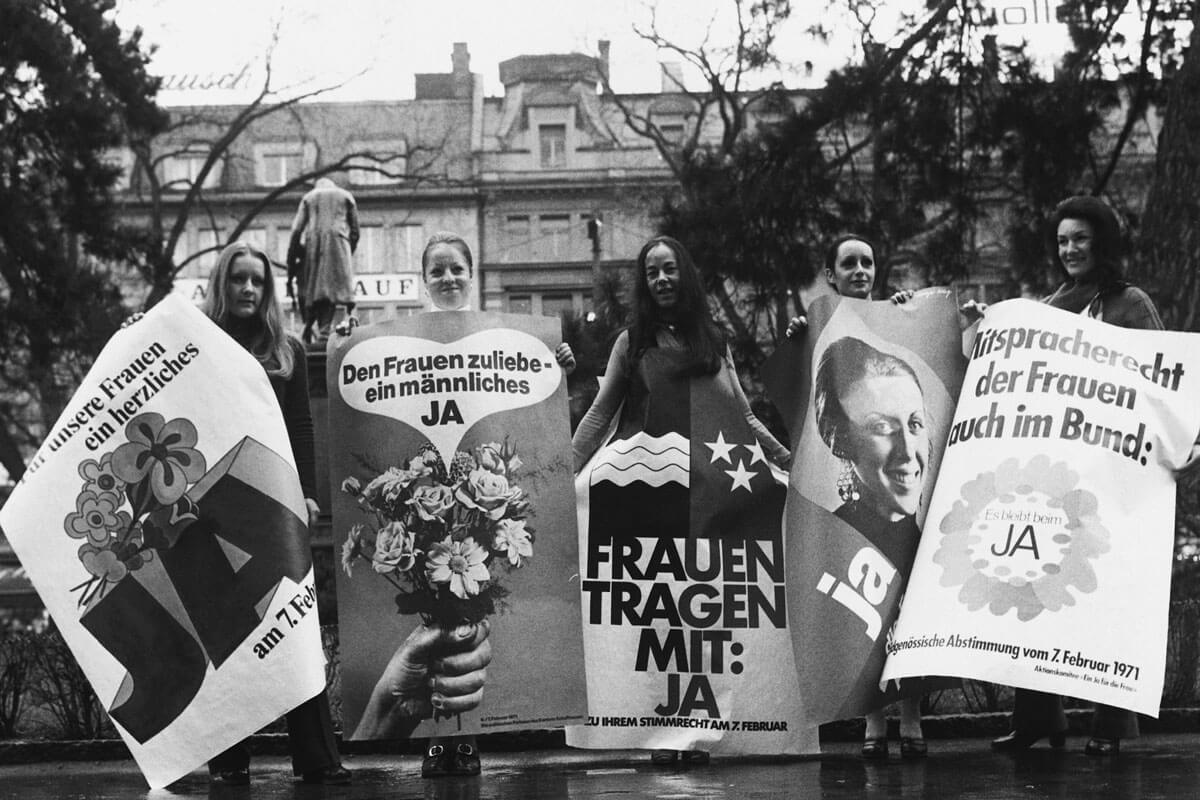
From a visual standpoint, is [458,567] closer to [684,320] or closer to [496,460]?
[496,460]

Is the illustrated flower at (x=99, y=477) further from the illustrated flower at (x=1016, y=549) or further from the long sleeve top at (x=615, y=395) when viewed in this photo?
the illustrated flower at (x=1016, y=549)

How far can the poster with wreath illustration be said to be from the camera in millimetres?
6684

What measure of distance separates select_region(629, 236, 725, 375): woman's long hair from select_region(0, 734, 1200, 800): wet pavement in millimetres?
1571

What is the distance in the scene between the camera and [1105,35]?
56.2 ft

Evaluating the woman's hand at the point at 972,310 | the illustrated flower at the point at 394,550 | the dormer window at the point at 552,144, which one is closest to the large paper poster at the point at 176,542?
the illustrated flower at the point at 394,550

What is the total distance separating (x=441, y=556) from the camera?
6.76 meters

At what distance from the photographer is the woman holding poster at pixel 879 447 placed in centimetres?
688

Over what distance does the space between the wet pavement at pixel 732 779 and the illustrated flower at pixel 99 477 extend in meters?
1.06

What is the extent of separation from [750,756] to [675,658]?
1.87ft

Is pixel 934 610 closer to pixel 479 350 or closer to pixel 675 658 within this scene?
pixel 675 658

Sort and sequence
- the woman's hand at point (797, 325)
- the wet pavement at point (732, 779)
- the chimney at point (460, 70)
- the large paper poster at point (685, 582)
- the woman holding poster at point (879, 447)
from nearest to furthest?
the wet pavement at point (732, 779), the woman holding poster at point (879, 447), the large paper poster at point (685, 582), the woman's hand at point (797, 325), the chimney at point (460, 70)

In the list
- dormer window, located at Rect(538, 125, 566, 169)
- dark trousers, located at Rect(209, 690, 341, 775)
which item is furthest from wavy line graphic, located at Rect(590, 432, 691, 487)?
dormer window, located at Rect(538, 125, 566, 169)

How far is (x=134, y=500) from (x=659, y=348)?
211 cm

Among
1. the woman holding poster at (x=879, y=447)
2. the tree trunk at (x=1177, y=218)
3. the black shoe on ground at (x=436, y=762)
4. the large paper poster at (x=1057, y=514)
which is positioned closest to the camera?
the large paper poster at (x=1057, y=514)
